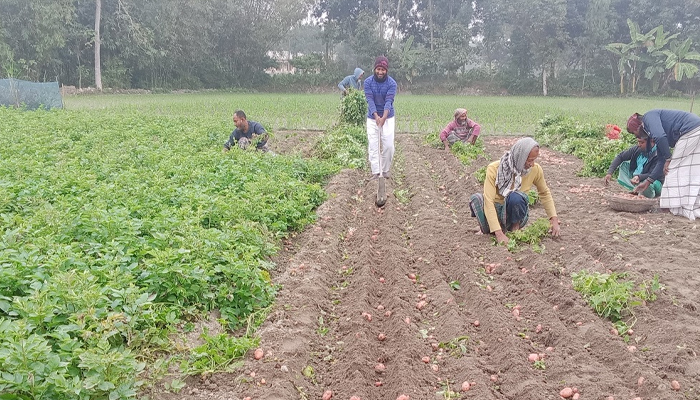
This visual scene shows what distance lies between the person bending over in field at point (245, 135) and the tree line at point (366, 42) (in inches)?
1054

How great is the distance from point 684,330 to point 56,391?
4192 millimetres

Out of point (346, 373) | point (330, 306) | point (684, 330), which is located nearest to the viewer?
point (346, 373)

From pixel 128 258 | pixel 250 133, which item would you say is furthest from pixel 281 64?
pixel 128 258

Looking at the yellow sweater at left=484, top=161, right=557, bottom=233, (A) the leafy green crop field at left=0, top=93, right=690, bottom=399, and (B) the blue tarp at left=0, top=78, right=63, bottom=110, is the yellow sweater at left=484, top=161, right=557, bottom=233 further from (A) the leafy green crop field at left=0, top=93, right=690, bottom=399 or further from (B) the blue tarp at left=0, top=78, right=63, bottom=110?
(B) the blue tarp at left=0, top=78, right=63, bottom=110

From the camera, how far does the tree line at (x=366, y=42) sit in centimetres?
3462

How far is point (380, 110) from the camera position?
8352 mm

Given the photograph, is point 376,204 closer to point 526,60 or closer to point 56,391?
point 56,391

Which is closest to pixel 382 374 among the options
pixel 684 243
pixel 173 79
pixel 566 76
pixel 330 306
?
pixel 330 306

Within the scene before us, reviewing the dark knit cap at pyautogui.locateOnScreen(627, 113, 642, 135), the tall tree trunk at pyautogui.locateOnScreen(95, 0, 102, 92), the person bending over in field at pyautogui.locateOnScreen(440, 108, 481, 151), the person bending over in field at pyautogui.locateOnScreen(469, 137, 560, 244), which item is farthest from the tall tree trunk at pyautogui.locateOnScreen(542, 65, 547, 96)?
the person bending over in field at pyautogui.locateOnScreen(469, 137, 560, 244)

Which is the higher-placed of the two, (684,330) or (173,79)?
(173,79)

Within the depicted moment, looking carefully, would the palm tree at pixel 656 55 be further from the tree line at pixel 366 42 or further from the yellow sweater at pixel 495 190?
the yellow sweater at pixel 495 190

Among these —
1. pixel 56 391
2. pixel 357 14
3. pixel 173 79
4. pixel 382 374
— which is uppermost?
pixel 357 14

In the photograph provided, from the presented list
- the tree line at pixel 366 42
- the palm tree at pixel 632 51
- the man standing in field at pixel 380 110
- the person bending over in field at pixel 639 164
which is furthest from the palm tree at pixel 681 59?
the man standing in field at pixel 380 110

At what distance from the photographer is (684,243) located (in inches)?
237
